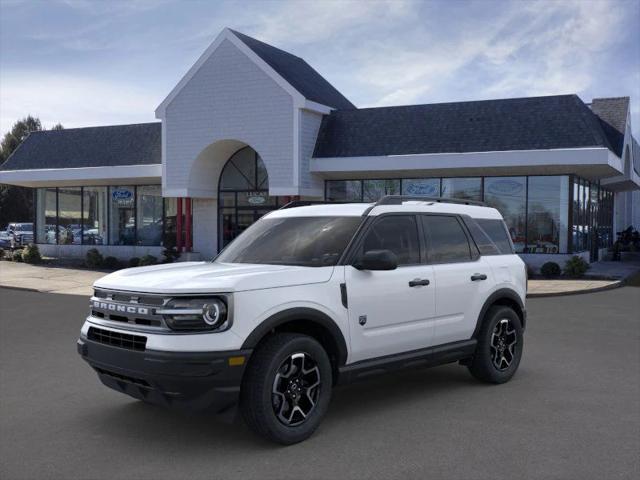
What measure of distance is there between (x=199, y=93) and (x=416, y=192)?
9.10 m

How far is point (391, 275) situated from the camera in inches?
237

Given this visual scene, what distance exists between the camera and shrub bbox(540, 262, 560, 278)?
21.5m

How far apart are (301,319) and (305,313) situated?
0.09 metres

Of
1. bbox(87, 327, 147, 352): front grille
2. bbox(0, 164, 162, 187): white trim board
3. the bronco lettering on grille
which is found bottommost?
bbox(87, 327, 147, 352): front grille

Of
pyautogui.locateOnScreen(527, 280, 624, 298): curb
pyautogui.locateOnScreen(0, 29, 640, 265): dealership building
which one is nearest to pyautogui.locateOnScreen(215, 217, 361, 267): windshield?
pyautogui.locateOnScreen(527, 280, 624, 298): curb

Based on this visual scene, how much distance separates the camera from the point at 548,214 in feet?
76.0

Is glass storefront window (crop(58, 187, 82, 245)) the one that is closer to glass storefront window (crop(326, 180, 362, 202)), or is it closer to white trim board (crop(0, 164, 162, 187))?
white trim board (crop(0, 164, 162, 187))

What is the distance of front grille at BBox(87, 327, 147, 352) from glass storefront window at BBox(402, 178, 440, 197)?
19634 millimetres

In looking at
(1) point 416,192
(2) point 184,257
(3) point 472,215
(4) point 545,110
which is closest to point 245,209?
(2) point 184,257

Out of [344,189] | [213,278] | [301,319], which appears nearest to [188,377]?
[213,278]

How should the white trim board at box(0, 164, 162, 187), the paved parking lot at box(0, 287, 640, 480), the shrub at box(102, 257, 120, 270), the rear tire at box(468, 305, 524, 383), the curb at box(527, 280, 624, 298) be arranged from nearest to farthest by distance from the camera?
the paved parking lot at box(0, 287, 640, 480) < the rear tire at box(468, 305, 524, 383) < the curb at box(527, 280, 624, 298) < the shrub at box(102, 257, 120, 270) < the white trim board at box(0, 164, 162, 187)

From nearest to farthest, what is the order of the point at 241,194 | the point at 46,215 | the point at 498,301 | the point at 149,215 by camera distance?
the point at 498,301, the point at 241,194, the point at 149,215, the point at 46,215

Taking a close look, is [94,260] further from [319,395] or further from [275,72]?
[319,395]

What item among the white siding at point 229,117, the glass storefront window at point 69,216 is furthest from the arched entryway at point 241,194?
the glass storefront window at point 69,216
